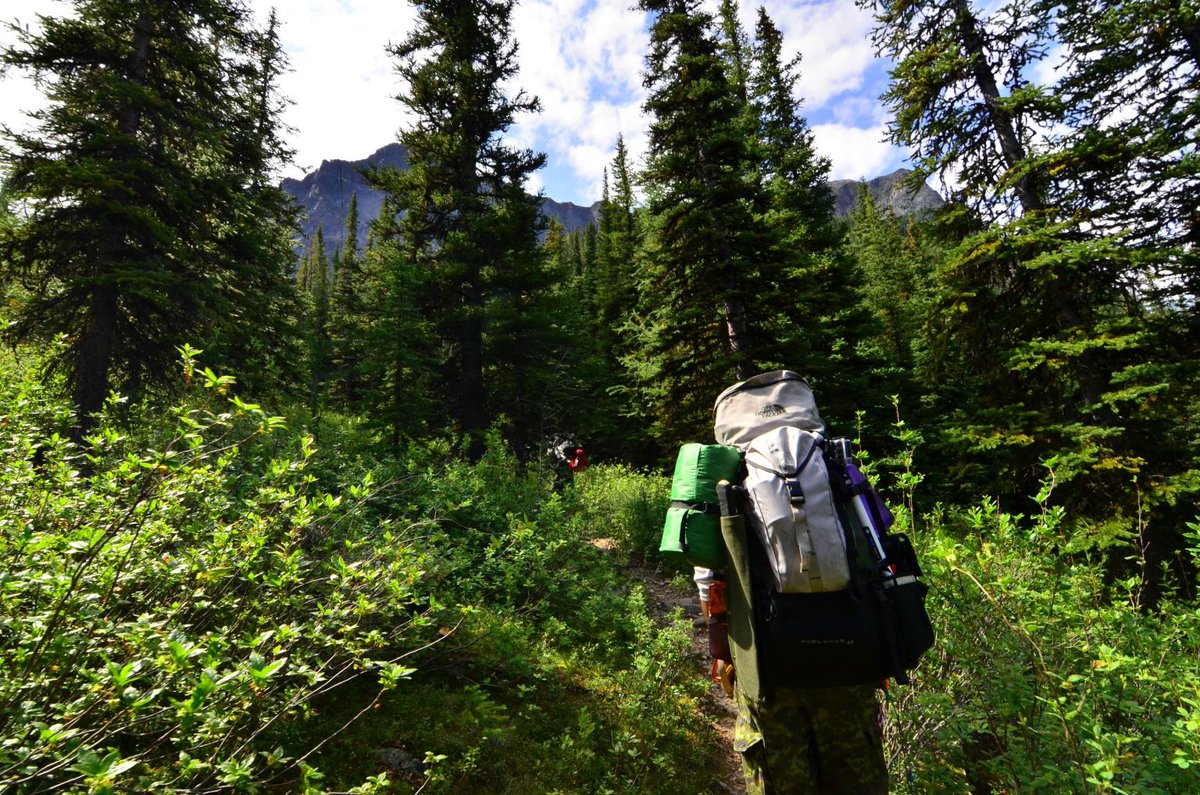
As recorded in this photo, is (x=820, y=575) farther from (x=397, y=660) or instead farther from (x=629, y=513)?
(x=629, y=513)

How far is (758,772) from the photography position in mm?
2883

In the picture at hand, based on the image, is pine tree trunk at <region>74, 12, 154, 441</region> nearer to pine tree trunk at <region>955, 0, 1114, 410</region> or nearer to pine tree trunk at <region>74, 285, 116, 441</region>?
pine tree trunk at <region>74, 285, 116, 441</region>

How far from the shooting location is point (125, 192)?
31.2ft

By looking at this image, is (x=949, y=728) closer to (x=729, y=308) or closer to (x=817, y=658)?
(x=817, y=658)

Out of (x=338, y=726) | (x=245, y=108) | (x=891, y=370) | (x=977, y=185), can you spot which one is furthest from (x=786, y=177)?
(x=338, y=726)

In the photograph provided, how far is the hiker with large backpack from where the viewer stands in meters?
2.57

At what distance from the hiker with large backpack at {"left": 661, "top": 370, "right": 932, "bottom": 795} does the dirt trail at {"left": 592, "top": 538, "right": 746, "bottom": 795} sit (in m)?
2.34

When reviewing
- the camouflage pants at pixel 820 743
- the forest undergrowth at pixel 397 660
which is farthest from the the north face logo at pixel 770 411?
the camouflage pants at pixel 820 743

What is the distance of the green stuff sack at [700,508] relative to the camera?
2871 millimetres

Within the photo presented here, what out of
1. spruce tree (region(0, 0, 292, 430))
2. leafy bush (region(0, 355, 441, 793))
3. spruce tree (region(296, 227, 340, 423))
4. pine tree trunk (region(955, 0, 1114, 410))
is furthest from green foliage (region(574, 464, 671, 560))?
spruce tree (region(0, 0, 292, 430))

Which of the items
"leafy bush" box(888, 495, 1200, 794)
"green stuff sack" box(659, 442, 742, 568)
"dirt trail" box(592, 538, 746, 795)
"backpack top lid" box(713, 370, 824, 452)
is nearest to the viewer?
"leafy bush" box(888, 495, 1200, 794)

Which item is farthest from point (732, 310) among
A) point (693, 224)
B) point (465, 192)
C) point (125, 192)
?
point (125, 192)

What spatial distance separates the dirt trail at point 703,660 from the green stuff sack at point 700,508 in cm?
312

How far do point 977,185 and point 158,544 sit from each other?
13178 millimetres
